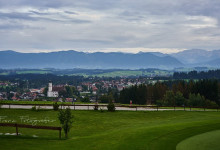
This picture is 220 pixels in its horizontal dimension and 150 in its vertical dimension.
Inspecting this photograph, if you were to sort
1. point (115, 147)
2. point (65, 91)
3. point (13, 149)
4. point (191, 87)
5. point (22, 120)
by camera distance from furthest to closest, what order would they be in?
point (65, 91) → point (191, 87) → point (22, 120) → point (115, 147) → point (13, 149)

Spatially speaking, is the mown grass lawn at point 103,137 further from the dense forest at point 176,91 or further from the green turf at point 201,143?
the dense forest at point 176,91

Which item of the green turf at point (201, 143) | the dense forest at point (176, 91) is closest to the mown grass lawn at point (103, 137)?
the green turf at point (201, 143)

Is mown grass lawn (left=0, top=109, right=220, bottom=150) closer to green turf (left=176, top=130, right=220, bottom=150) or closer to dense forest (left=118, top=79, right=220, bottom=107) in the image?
green turf (left=176, top=130, right=220, bottom=150)

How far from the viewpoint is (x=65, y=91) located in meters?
165

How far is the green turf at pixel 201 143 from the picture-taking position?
53.3 ft

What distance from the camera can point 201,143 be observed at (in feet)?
57.1

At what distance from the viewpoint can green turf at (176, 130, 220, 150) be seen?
16.2 meters

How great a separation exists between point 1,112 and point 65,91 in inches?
5156

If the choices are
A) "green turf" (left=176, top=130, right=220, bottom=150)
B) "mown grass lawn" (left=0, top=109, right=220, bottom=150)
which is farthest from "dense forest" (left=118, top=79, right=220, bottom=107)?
"green turf" (left=176, top=130, right=220, bottom=150)

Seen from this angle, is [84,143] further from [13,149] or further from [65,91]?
[65,91]

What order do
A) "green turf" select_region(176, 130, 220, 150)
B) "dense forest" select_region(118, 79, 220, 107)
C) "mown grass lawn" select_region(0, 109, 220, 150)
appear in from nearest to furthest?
"green turf" select_region(176, 130, 220, 150)
"mown grass lawn" select_region(0, 109, 220, 150)
"dense forest" select_region(118, 79, 220, 107)

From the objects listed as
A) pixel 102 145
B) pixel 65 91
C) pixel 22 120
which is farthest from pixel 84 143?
pixel 65 91

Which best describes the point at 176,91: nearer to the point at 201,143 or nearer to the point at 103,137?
the point at 103,137

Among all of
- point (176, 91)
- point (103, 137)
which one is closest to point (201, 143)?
point (103, 137)
